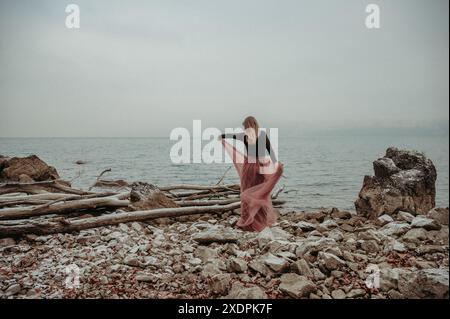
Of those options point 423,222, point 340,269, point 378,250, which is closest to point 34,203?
point 340,269

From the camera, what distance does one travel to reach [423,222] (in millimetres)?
4938

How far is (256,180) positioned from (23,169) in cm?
761

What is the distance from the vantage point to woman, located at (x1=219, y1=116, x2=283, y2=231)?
5.30m

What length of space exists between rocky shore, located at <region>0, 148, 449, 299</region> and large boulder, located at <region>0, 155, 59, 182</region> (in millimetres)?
5485

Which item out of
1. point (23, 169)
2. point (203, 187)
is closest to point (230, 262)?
point (203, 187)

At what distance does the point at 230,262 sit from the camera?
4078 millimetres

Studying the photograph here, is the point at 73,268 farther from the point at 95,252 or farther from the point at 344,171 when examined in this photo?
the point at 344,171

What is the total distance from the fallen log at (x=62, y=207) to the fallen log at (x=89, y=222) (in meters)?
0.49

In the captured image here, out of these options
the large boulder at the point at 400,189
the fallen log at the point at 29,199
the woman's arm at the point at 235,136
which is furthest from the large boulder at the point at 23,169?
the large boulder at the point at 400,189

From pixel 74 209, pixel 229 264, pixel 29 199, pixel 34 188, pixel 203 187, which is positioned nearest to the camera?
pixel 229 264

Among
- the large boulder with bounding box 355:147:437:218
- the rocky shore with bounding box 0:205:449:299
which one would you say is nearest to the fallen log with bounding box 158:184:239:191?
the rocky shore with bounding box 0:205:449:299

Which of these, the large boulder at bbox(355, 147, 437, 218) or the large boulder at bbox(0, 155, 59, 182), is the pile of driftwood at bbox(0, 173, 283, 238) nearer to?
the large boulder at bbox(0, 155, 59, 182)

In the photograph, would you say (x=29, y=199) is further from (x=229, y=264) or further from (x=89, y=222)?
(x=229, y=264)
